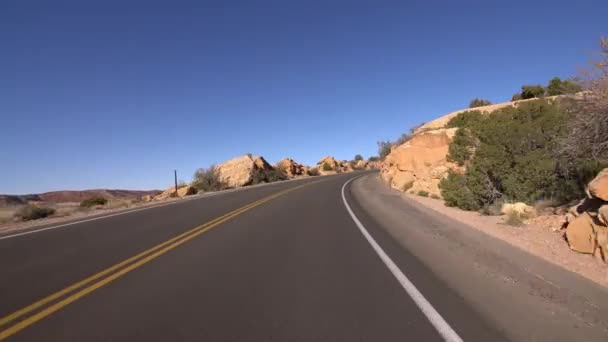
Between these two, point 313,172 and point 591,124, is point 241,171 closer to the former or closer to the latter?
point 313,172

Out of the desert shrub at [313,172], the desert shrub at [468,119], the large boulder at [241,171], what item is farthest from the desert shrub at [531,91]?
the desert shrub at [313,172]

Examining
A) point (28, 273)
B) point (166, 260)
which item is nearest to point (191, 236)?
point (166, 260)

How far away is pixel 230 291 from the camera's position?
Result: 260 inches

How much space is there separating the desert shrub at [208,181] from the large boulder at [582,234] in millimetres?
42735

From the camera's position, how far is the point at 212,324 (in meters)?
5.26

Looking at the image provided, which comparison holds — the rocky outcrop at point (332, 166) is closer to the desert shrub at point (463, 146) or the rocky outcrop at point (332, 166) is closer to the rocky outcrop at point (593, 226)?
the desert shrub at point (463, 146)

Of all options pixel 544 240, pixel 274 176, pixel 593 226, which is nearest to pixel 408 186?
pixel 544 240

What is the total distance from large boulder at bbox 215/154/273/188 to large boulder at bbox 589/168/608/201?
152 feet

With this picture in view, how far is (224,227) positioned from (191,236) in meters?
1.78

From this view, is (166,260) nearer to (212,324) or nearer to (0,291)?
(0,291)

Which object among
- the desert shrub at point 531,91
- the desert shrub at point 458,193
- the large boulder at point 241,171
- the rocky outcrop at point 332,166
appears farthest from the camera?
the rocky outcrop at point 332,166

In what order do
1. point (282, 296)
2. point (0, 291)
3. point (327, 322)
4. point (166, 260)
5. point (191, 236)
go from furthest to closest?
point (191, 236) → point (166, 260) → point (0, 291) → point (282, 296) → point (327, 322)

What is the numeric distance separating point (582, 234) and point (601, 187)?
0.96 meters

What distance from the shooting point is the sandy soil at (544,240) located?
23.6ft
